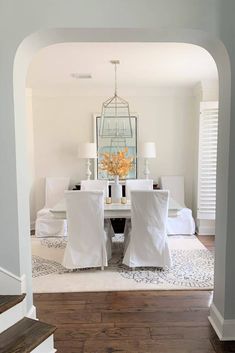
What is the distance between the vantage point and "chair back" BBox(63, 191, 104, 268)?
139 inches

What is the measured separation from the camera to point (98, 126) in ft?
18.7

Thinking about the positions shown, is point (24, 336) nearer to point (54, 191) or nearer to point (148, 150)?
point (54, 191)

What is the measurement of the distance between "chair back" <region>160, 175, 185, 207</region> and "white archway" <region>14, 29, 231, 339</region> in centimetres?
318

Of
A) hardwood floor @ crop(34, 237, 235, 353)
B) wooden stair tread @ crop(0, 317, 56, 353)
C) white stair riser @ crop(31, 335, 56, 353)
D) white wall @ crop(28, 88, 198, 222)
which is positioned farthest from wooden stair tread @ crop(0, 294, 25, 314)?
white wall @ crop(28, 88, 198, 222)

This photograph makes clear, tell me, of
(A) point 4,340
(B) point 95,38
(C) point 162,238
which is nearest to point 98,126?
(C) point 162,238

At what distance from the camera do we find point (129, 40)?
92.7 inches

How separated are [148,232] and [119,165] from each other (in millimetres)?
A: 1144

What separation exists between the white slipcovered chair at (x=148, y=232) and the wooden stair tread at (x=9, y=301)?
5.49ft

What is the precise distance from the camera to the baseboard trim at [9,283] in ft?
7.36

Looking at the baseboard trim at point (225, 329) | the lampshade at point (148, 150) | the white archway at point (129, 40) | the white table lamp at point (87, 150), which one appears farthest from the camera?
the lampshade at point (148, 150)

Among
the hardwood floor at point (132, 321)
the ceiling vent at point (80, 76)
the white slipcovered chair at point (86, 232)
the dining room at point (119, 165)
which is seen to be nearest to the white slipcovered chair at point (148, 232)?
the dining room at point (119, 165)

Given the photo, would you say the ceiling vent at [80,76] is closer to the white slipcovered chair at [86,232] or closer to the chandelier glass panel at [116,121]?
the chandelier glass panel at [116,121]

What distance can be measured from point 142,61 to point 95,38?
1802mm

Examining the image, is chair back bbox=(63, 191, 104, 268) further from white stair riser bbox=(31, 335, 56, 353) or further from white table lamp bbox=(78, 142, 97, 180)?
white table lamp bbox=(78, 142, 97, 180)
